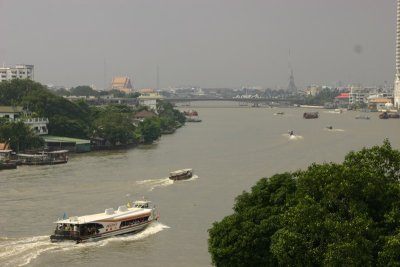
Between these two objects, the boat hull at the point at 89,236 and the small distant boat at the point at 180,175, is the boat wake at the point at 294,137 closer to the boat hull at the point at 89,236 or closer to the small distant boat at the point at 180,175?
→ the small distant boat at the point at 180,175

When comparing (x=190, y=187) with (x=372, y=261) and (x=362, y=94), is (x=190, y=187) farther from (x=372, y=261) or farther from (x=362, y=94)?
(x=362, y=94)

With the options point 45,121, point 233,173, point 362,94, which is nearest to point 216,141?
point 45,121

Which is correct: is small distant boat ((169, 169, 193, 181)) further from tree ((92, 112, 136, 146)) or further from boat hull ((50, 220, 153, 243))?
tree ((92, 112, 136, 146))

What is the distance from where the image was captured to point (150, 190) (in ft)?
42.0

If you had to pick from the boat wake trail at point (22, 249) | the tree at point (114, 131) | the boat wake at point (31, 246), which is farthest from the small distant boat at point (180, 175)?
the tree at point (114, 131)

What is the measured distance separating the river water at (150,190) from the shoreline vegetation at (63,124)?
28.5 inches

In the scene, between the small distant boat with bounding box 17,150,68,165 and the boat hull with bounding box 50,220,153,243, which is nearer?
the boat hull with bounding box 50,220,153,243

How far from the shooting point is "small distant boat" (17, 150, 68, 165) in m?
16.6

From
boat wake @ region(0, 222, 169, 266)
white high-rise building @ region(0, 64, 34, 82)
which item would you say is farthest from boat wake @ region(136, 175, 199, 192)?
white high-rise building @ region(0, 64, 34, 82)

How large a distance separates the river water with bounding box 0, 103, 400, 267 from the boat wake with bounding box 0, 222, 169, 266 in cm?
1

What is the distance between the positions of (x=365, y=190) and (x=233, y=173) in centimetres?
926

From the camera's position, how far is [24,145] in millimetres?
18156

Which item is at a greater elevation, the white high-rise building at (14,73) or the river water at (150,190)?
the white high-rise building at (14,73)

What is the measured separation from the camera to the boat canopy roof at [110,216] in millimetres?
9344
